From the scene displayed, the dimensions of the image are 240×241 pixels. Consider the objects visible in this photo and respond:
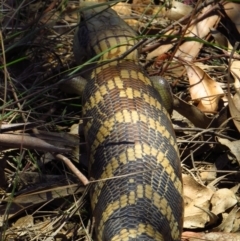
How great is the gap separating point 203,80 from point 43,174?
1119 mm

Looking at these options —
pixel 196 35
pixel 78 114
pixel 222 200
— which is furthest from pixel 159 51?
pixel 222 200

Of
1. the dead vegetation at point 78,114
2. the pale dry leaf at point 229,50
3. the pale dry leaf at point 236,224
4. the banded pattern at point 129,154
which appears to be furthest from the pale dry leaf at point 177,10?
the pale dry leaf at point 236,224

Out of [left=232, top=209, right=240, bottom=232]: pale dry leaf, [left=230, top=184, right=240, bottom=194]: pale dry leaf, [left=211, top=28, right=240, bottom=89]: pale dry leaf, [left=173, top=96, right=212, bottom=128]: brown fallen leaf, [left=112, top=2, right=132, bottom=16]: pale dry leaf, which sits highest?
[left=112, top=2, right=132, bottom=16]: pale dry leaf

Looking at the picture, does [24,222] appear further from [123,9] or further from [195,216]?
[123,9]

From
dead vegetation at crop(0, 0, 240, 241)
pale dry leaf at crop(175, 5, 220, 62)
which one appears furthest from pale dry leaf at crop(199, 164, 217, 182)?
pale dry leaf at crop(175, 5, 220, 62)

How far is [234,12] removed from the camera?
4.64 metres

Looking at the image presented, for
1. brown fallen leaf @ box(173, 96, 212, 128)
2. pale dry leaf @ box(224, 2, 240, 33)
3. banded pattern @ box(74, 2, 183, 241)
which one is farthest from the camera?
pale dry leaf @ box(224, 2, 240, 33)

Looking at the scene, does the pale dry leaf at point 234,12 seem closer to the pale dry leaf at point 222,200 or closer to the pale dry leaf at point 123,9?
the pale dry leaf at point 123,9

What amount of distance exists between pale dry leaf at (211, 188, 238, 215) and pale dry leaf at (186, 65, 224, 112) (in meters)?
0.62

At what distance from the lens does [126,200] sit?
128 inches

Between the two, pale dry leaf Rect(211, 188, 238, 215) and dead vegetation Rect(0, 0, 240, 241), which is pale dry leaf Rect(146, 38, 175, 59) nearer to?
dead vegetation Rect(0, 0, 240, 241)

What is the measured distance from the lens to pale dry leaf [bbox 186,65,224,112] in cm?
419

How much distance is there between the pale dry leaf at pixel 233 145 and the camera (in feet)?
12.7

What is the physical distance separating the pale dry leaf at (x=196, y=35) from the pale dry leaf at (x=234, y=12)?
74 millimetres
